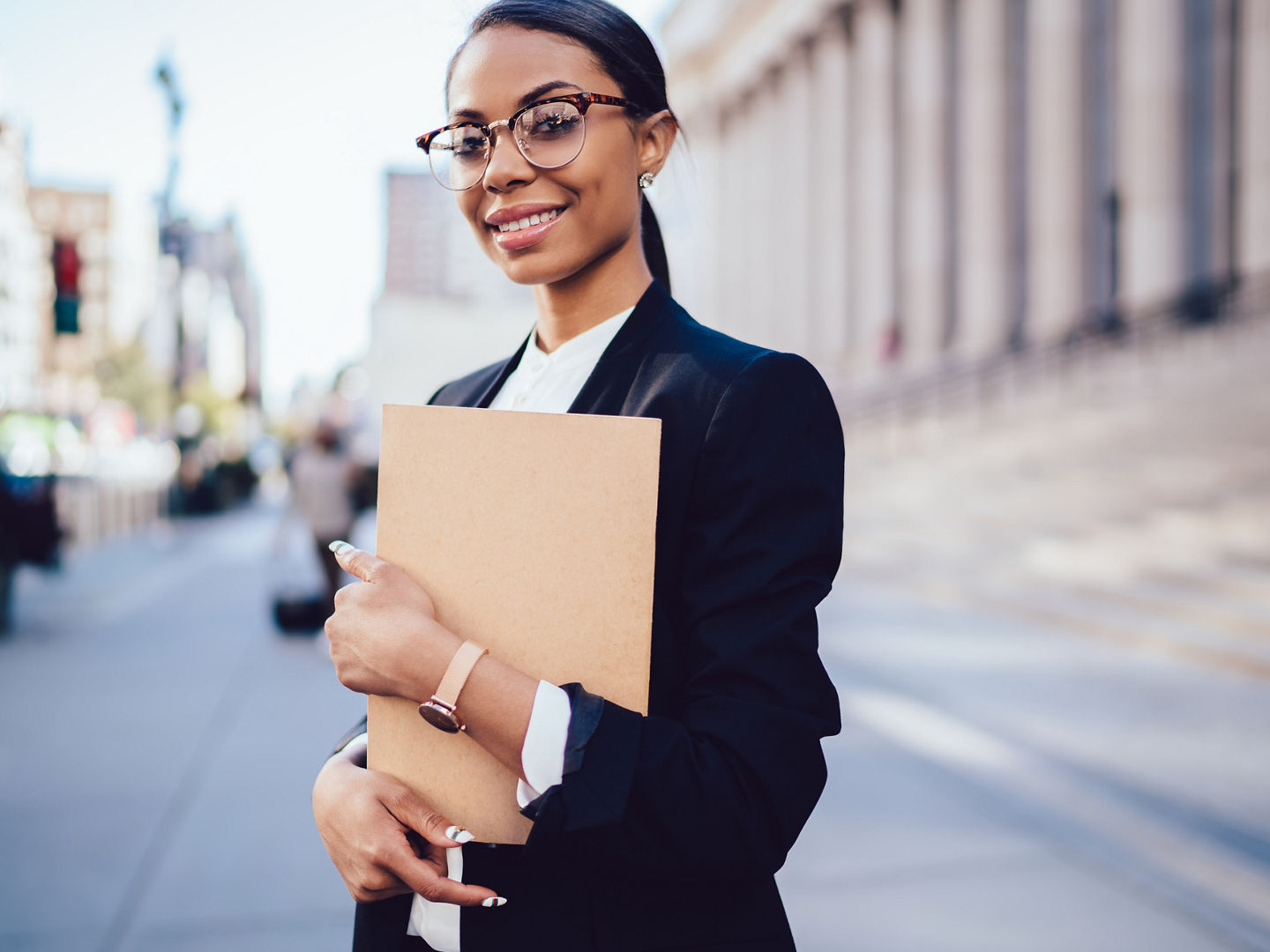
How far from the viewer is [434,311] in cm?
1096

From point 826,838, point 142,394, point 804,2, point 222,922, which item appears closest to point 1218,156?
point 804,2

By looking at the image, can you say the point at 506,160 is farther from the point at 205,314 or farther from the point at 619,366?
the point at 205,314

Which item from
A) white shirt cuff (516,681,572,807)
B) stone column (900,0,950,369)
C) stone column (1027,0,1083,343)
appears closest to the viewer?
white shirt cuff (516,681,572,807)

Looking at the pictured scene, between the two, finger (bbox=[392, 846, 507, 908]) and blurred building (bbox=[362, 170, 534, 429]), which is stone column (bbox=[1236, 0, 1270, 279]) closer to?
blurred building (bbox=[362, 170, 534, 429])

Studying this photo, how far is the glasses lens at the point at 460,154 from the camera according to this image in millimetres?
1406

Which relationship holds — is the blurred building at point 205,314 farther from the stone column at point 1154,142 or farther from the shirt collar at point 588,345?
the shirt collar at point 588,345

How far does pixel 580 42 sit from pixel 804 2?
1467 inches

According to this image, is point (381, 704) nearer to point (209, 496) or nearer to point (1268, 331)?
point (1268, 331)

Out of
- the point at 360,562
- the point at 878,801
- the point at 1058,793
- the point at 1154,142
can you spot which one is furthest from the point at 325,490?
the point at 1154,142

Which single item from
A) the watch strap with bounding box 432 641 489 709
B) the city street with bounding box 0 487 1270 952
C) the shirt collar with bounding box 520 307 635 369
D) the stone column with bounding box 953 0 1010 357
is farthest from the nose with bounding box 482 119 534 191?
the stone column with bounding box 953 0 1010 357

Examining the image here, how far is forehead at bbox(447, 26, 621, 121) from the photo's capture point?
1.34 m

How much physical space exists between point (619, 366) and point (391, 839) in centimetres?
66

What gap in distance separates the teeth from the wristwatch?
59 cm

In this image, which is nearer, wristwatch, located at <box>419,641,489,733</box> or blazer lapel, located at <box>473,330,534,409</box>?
wristwatch, located at <box>419,641,489,733</box>
